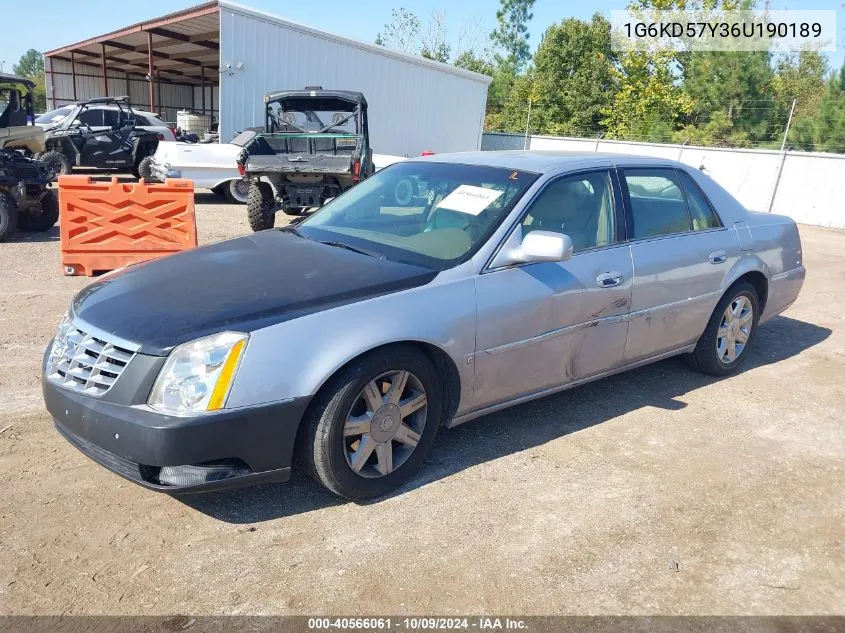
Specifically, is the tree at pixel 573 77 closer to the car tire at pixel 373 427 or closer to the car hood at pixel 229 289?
the car hood at pixel 229 289

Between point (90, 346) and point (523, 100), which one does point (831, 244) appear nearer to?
Result: point (90, 346)

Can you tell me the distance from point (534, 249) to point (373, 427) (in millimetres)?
1213

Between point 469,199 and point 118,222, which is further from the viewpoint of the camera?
point 118,222

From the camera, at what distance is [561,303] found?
3.86 m

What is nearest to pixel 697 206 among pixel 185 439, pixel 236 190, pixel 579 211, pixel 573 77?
pixel 579 211

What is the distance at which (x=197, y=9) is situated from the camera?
61.1 feet

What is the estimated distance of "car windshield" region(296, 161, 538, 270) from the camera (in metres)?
3.78

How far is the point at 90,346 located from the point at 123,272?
0.83m

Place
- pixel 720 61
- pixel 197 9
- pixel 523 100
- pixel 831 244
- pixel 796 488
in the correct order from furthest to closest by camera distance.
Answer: pixel 523 100 → pixel 720 61 → pixel 197 9 → pixel 831 244 → pixel 796 488

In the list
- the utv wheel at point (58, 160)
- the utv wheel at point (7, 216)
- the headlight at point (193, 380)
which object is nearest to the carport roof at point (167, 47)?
the utv wheel at point (58, 160)

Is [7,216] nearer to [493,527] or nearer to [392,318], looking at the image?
[392,318]

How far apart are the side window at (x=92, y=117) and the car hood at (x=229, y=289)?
48.6ft

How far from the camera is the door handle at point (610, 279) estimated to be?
4070 mm

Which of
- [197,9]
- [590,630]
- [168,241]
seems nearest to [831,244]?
[168,241]
